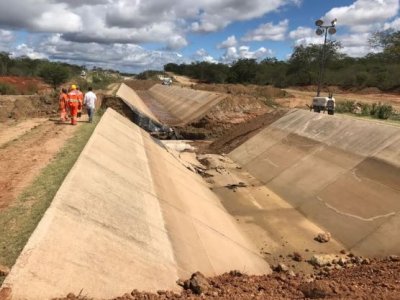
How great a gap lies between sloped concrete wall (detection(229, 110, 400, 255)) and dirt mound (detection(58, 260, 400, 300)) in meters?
2.17

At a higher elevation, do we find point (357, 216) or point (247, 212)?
point (357, 216)

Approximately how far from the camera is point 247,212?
53.5ft

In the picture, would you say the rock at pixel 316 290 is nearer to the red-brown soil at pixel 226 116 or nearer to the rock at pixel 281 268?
the rock at pixel 281 268

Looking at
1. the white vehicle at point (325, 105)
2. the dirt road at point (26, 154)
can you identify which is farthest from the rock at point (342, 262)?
the white vehicle at point (325, 105)

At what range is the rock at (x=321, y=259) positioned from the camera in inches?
467

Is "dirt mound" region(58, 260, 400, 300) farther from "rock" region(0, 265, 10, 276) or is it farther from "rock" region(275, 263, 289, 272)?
"rock" region(0, 265, 10, 276)

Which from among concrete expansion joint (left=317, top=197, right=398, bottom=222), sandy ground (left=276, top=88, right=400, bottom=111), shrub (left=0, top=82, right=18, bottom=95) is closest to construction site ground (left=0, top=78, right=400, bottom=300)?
concrete expansion joint (left=317, top=197, right=398, bottom=222)

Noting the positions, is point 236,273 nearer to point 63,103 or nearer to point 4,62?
point 63,103

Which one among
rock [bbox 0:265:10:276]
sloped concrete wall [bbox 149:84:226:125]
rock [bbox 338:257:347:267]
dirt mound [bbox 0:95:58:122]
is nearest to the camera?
rock [bbox 0:265:10:276]

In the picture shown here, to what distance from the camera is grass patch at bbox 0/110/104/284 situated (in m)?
7.24

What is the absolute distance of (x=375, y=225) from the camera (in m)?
12.9

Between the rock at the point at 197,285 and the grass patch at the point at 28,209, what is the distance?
2759mm

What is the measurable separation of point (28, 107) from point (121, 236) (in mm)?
22128

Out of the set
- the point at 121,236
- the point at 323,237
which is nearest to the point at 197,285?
the point at 121,236
